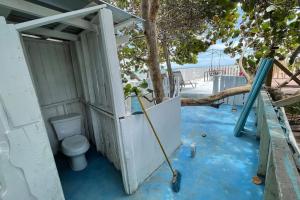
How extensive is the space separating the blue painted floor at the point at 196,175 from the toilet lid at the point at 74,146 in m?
0.39

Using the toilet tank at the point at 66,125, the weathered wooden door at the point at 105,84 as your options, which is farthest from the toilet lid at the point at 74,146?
the weathered wooden door at the point at 105,84

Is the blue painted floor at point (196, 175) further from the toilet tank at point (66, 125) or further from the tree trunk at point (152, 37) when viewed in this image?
the tree trunk at point (152, 37)

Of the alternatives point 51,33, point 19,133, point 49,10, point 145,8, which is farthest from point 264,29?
point 19,133

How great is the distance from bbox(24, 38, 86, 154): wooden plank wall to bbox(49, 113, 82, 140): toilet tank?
226 mm

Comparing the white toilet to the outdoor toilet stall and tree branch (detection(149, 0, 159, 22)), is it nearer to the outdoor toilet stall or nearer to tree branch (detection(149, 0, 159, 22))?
the outdoor toilet stall

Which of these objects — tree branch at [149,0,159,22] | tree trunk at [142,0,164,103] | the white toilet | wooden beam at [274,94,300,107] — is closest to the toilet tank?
the white toilet

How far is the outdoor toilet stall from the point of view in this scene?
119cm

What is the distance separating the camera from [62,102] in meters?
2.89

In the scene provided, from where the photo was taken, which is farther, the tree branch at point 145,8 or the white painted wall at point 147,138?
the tree branch at point 145,8

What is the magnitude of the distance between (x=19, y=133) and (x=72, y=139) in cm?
134

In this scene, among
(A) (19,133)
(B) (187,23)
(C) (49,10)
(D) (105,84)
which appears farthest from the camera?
(B) (187,23)

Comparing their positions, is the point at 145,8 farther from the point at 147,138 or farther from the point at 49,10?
the point at 147,138

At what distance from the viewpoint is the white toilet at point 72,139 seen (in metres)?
2.29

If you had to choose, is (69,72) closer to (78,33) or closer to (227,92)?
(78,33)
